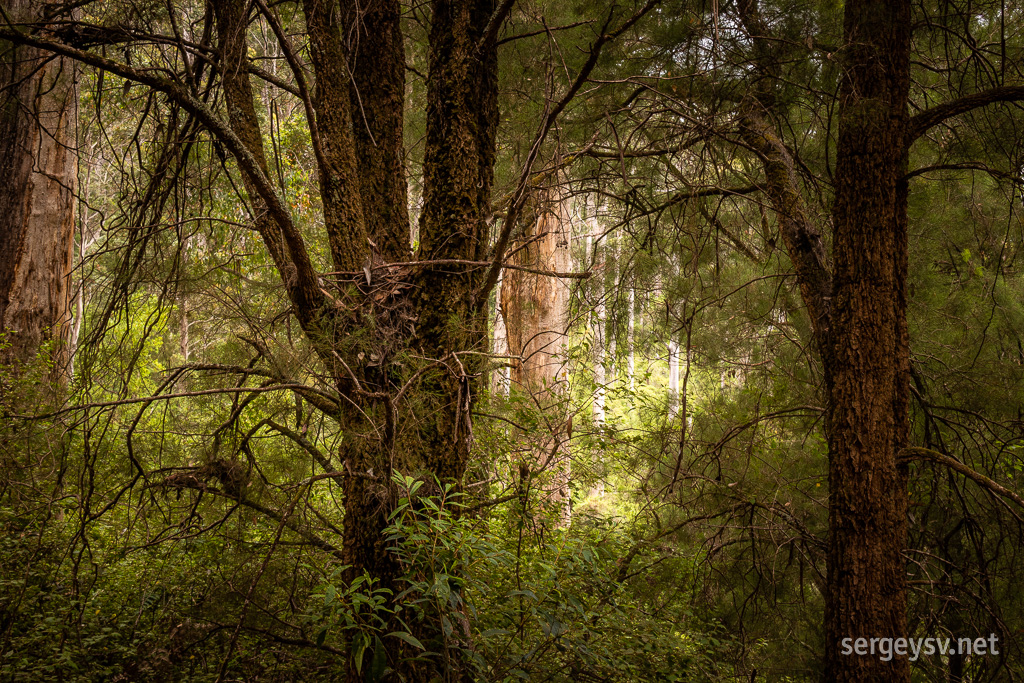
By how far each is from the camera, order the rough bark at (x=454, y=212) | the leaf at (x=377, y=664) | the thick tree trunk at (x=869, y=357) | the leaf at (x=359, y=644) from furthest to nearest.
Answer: the thick tree trunk at (x=869, y=357)
the rough bark at (x=454, y=212)
the leaf at (x=377, y=664)
the leaf at (x=359, y=644)

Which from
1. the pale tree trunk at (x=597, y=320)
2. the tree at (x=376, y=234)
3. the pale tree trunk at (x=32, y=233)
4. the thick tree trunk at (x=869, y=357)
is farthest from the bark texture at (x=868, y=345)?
the pale tree trunk at (x=32, y=233)

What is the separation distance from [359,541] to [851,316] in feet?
8.57

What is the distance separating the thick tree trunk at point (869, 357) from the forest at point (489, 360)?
16 millimetres

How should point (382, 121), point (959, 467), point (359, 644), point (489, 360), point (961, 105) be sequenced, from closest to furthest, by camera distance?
point (359, 644) → point (959, 467) → point (961, 105) → point (382, 121) → point (489, 360)

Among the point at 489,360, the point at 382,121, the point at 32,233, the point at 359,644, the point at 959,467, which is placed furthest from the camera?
the point at 32,233

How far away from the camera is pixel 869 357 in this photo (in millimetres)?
3215

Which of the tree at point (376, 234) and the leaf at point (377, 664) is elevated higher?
the tree at point (376, 234)

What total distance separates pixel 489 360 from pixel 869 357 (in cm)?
193

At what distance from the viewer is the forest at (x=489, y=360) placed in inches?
→ 104

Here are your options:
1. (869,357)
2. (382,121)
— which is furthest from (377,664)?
(869,357)

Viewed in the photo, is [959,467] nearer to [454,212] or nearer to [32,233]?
[454,212]

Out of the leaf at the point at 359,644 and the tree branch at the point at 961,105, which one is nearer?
the leaf at the point at 359,644

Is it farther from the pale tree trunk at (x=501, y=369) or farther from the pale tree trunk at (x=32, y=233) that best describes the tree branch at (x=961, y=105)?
the pale tree trunk at (x=32, y=233)

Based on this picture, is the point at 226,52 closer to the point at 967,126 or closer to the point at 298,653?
the point at 298,653
